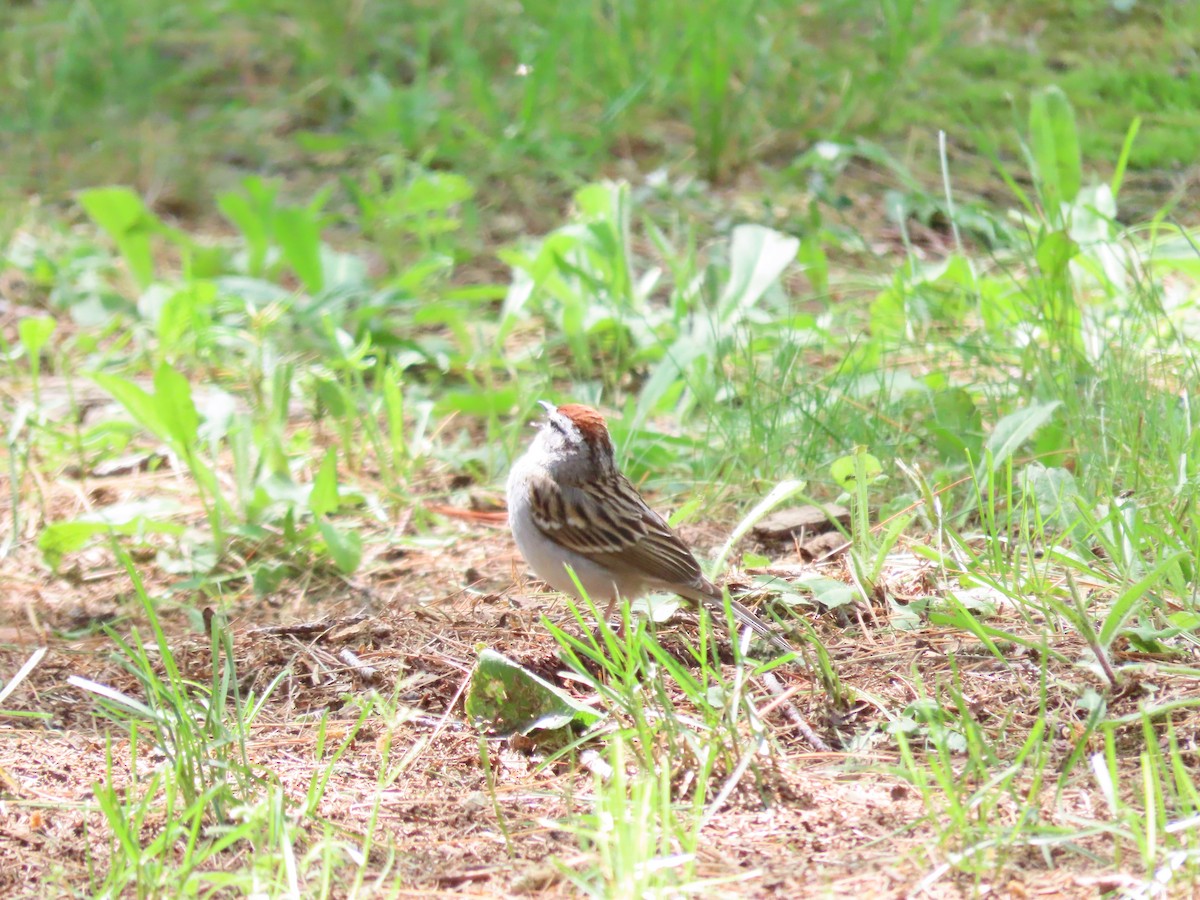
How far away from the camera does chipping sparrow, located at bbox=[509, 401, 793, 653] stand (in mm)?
3756

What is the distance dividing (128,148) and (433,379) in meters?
2.96

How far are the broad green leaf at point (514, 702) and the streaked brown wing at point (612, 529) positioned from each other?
61cm

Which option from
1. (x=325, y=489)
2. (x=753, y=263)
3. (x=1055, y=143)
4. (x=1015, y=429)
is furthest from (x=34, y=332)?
(x=1055, y=143)

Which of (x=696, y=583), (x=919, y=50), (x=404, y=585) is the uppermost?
(x=919, y=50)

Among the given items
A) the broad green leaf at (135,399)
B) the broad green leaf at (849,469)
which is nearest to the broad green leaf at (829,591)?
the broad green leaf at (849,469)

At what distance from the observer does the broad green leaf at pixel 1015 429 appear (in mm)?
3854

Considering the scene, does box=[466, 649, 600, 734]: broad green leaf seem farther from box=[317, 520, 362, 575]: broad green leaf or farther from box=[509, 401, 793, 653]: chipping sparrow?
box=[317, 520, 362, 575]: broad green leaf

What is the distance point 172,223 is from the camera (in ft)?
23.5

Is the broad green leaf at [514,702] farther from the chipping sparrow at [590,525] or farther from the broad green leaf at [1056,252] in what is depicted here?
the broad green leaf at [1056,252]

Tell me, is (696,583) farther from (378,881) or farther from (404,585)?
(378,881)

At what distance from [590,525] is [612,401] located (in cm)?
150

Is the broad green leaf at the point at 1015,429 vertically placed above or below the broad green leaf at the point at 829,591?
above

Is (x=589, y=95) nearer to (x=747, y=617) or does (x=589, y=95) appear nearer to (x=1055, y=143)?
(x=1055, y=143)

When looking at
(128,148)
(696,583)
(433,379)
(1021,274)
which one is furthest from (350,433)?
(128,148)
